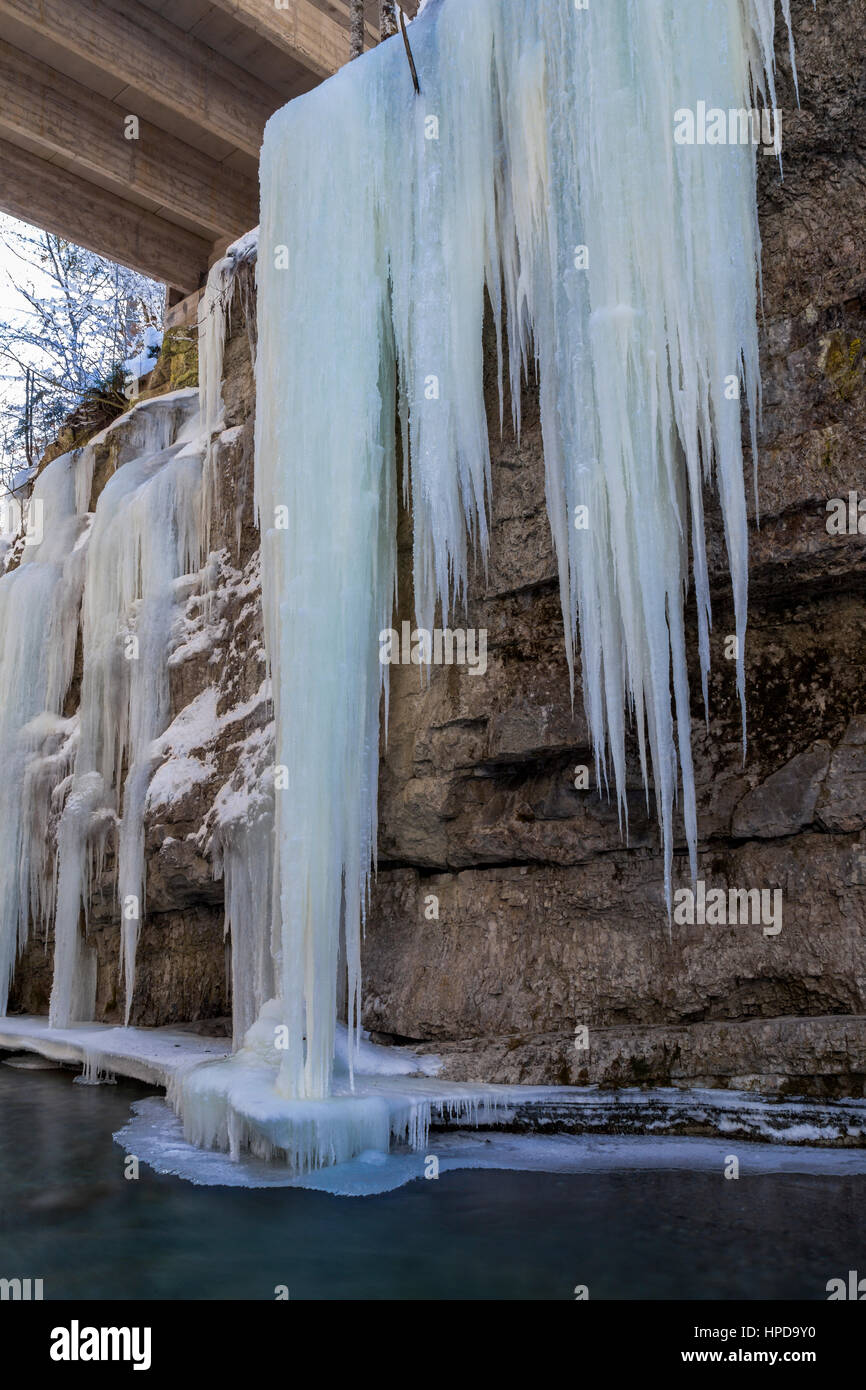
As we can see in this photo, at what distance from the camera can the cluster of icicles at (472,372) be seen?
4473mm

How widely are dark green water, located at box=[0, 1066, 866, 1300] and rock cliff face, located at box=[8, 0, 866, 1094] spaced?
3.58 ft

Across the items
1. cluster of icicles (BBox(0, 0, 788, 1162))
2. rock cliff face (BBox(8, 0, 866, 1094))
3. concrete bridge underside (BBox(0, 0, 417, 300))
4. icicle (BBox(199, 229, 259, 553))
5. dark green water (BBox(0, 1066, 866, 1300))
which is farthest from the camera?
concrete bridge underside (BBox(0, 0, 417, 300))

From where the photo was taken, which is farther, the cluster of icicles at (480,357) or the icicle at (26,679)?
the icicle at (26,679)

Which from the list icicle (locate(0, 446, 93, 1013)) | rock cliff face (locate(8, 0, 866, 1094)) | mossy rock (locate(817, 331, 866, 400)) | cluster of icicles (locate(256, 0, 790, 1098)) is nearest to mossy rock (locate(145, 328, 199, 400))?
icicle (locate(0, 446, 93, 1013))

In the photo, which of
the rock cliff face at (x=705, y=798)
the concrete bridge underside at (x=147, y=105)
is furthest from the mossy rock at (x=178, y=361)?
the rock cliff face at (x=705, y=798)

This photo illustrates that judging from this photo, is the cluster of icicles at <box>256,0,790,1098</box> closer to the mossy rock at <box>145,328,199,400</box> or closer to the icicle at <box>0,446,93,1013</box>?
the mossy rock at <box>145,328,199,400</box>

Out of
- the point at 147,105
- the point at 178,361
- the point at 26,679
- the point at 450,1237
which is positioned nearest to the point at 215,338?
the point at 178,361

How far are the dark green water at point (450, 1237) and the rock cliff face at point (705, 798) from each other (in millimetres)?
1091

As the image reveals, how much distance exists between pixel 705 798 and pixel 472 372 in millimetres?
2267

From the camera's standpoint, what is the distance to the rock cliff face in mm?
4605

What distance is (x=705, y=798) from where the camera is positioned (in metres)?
5.05

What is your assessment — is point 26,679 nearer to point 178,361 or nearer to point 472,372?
point 178,361

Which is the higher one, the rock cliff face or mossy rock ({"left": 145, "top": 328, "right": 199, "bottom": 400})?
mossy rock ({"left": 145, "top": 328, "right": 199, "bottom": 400})

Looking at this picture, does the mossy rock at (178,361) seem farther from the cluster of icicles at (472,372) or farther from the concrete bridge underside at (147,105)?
the cluster of icicles at (472,372)
